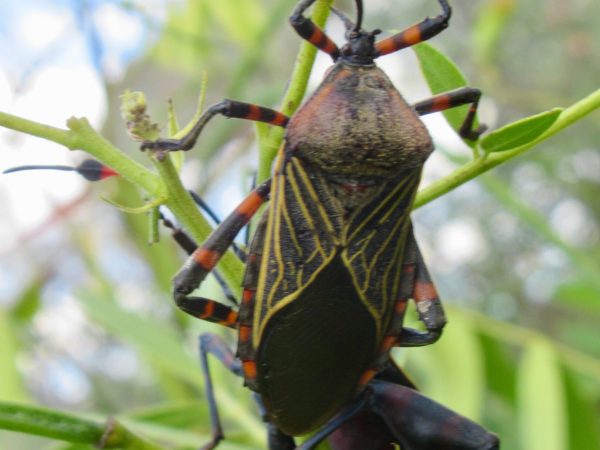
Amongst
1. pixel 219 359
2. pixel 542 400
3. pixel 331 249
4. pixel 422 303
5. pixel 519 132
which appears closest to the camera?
pixel 519 132

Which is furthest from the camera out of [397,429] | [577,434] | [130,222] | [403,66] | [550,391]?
[403,66]

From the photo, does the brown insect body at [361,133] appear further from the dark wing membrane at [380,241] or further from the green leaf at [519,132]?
the green leaf at [519,132]

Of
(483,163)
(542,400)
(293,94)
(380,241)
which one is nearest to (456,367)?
(542,400)

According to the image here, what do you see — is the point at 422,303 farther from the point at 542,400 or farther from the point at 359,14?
the point at 542,400

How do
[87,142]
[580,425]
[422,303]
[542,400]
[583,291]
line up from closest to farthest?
[87,142]
[422,303]
[542,400]
[580,425]
[583,291]

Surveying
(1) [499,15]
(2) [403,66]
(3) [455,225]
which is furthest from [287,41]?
(1) [499,15]

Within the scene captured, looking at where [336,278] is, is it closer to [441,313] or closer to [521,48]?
[441,313]

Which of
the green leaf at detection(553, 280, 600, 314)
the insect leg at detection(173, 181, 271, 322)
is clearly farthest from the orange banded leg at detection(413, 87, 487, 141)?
the green leaf at detection(553, 280, 600, 314)
